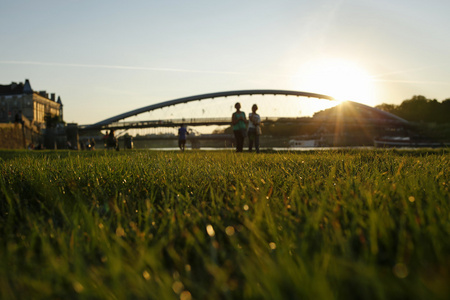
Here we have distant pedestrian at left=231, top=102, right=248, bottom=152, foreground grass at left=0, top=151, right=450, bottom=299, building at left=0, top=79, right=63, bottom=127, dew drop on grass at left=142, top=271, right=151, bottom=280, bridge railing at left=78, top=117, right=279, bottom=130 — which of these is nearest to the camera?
foreground grass at left=0, top=151, right=450, bottom=299

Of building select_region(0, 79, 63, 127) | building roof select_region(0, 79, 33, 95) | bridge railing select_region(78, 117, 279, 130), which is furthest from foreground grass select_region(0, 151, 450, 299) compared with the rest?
building roof select_region(0, 79, 33, 95)

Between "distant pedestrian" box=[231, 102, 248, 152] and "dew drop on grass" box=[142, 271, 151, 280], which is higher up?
"distant pedestrian" box=[231, 102, 248, 152]

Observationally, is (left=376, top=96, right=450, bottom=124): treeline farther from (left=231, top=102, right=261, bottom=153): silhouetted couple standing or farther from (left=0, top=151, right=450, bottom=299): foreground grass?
(left=0, top=151, right=450, bottom=299): foreground grass

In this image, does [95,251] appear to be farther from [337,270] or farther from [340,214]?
[340,214]

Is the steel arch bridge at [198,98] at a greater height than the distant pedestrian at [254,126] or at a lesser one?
greater

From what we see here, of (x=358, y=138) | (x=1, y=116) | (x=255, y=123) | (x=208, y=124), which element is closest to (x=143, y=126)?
(x=208, y=124)

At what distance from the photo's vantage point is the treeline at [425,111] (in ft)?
344

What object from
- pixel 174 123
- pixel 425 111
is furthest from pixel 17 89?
pixel 425 111

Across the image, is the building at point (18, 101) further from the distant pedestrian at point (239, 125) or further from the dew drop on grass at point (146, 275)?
the dew drop on grass at point (146, 275)

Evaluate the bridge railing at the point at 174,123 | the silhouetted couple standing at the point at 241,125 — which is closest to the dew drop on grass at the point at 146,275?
the silhouetted couple standing at the point at 241,125

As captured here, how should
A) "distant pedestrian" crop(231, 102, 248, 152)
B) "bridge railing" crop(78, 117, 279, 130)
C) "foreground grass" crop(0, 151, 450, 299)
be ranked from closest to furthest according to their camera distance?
1. "foreground grass" crop(0, 151, 450, 299)
2. "distant pedestrian" crop(231, 102, 248, 152)
3. "bridge railing" crop(78, 117, 279, 130)

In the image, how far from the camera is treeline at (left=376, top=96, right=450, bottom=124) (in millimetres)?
104938

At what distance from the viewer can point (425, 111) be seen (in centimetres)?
10912

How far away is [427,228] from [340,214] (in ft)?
1.80
